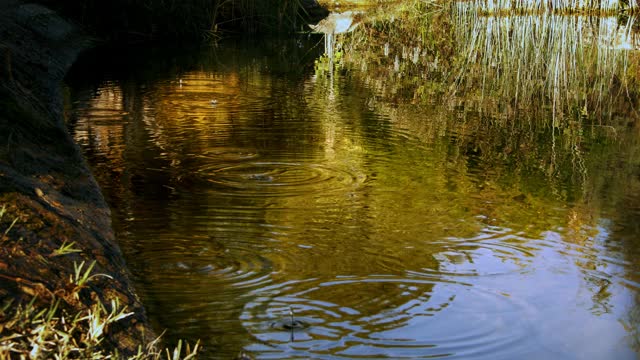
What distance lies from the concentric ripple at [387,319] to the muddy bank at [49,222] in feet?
1.84

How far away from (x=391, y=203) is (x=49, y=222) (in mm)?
2426

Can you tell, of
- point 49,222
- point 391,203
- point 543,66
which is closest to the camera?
point 49,222

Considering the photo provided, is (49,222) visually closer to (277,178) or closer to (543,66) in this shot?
(277,178)

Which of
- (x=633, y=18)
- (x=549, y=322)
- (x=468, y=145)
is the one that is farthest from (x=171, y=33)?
(x=549, y=322)

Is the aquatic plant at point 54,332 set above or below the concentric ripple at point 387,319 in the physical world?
above

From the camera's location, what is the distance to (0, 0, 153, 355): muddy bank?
9.73ft

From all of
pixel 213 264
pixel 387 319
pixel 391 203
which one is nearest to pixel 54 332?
pixel 387 319

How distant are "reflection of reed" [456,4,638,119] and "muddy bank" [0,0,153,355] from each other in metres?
4.69

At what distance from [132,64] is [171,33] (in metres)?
3.91

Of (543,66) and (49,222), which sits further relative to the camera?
(543,66)

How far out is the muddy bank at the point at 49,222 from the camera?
2967mm

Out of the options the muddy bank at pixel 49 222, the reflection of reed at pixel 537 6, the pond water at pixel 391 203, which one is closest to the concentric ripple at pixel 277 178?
the pond water at pixel 391 203

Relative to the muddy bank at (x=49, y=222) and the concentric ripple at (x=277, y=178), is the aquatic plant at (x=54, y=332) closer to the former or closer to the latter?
the muddy bank at (x=49, y=222)

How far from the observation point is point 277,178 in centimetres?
607
